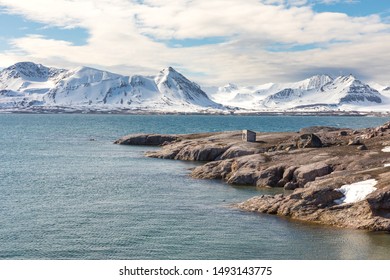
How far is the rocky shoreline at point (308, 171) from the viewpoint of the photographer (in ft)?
171

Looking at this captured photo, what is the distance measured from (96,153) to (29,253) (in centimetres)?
8122

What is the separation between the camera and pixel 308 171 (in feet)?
229

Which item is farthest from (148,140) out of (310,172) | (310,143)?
(310,172)

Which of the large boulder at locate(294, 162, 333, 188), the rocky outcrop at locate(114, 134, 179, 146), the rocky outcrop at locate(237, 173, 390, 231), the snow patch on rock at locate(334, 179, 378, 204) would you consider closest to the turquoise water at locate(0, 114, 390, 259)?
the rocky outcrop at locate(237, 173, 390, 231)

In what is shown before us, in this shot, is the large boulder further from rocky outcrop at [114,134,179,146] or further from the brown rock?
rocky outcrop at [114,134,179,146]

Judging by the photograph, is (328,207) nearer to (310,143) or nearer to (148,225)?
(148,225)

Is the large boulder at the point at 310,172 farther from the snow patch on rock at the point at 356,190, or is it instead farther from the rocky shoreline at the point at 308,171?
the snow patch on rock at the point at 356,190

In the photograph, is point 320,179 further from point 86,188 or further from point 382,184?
point 86,188

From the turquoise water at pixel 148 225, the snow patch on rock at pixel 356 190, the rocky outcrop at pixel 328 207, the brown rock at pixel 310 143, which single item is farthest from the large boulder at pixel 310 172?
the brown rock at pixel 310 143

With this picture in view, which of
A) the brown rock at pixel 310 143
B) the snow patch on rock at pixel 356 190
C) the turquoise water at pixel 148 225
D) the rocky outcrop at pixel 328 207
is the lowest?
the turquoise water at pixel 148 225

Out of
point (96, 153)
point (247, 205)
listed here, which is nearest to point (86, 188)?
point (247, 205)

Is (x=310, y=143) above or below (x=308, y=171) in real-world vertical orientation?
above

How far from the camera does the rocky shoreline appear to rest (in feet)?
171

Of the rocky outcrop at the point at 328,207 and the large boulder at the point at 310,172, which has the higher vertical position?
the large boulder at the point at 310,172
